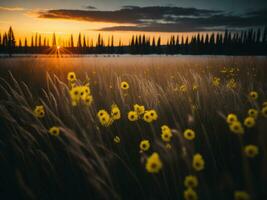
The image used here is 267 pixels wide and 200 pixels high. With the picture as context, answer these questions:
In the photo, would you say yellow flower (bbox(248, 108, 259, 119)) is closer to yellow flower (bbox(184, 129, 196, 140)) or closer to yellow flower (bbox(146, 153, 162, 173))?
yellow flower (bbox(184, 129, 196, 140))

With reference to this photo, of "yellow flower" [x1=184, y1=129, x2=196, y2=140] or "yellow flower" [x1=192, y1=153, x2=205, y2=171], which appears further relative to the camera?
"yellow flower" [x1=184, y1=129, x2=196, y2=140]

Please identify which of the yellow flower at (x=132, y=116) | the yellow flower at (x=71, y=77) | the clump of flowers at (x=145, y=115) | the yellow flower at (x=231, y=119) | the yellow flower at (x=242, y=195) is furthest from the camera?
the yellow flower at (x=71, y=77)

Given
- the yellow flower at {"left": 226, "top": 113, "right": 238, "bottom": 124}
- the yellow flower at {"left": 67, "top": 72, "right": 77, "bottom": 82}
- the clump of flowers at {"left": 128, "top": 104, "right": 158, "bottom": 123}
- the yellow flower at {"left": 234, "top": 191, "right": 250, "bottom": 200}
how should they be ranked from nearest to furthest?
1. the yellow flower at {"left": 234, "top": 191, "right": 250, "bottom": 200}
2. the yellow flower at {"left": 226, "top": 113, "right": 238, "bottom": 124}
3. the clump of flowers at {"left": 128, "top": 104, "right": 158, "bottom": 123}
4. the yellow flower at {"left": 67, "top": 72, "right": 77, "bottom": 82}

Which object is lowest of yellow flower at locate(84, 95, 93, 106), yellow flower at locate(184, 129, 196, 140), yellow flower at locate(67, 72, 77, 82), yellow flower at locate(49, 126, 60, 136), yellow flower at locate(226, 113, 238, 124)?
yellow flower at locate(49, 126, 60, 136)

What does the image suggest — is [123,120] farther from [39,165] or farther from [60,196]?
[60,196]

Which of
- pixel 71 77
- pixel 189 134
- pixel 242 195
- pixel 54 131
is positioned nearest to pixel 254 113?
pixel 189 134

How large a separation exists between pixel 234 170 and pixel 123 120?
1327 millimetres

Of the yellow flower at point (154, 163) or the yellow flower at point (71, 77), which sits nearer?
the yellow flower at point (154, 163)

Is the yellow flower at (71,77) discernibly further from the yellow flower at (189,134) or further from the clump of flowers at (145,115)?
the yellow flower at (189,134)

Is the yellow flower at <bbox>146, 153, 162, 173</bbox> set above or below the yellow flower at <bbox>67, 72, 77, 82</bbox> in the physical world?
below

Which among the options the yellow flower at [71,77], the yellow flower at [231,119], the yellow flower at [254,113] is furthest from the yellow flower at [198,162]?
the yellow flower at [71,77]

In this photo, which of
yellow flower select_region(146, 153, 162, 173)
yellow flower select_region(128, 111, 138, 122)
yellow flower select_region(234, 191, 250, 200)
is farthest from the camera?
yellow flower select_region(128, 111, 138, 122)

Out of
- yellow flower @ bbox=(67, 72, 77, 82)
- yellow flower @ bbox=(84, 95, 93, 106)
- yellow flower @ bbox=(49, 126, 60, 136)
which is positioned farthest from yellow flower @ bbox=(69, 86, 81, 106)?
yellow flower @ bbox=(67, 72, 77, 82)

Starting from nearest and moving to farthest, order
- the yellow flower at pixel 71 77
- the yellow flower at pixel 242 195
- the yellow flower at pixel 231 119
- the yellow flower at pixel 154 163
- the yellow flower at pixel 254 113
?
the yellow flower at pixel 242 195
the yellow flower at pixel 154 163
the yellow flower at pixel 231 119
the yellow flower at pixel 254 113
the yellow flower at pixel 71 77
